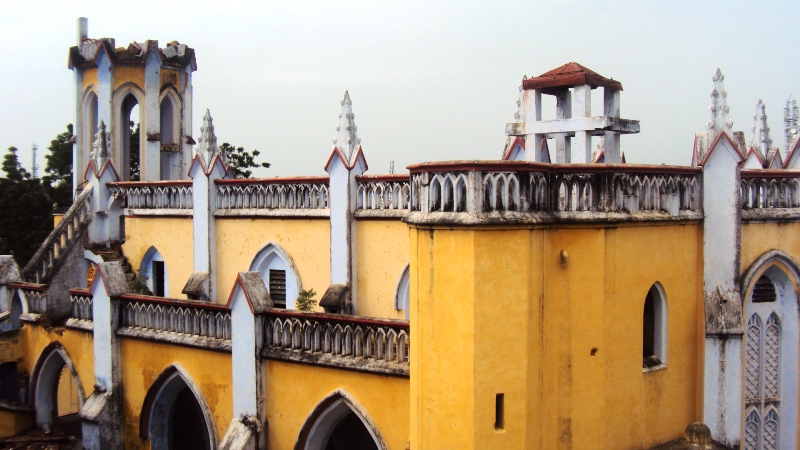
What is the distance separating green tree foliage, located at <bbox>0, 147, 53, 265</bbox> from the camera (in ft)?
86.0

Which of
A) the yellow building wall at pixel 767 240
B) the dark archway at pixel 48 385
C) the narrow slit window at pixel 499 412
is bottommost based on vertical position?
the dark archway at pixel 48 385

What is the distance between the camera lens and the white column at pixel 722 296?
1009cm

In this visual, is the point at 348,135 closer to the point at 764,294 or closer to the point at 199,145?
the point at 199,145

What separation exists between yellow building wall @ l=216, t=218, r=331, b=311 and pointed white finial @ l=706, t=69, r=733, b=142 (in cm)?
730

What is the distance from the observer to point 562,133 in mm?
11164

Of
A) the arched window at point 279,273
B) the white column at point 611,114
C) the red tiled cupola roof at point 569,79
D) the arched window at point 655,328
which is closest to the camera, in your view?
the arched window at point 655,328

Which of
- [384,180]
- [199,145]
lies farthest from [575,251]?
[199,145]

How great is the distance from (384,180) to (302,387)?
4.48 metres

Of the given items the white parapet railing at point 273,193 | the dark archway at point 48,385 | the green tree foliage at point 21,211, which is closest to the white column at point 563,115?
the white parapet railing at point 273,193

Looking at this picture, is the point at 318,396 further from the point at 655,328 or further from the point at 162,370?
the point at 655,328

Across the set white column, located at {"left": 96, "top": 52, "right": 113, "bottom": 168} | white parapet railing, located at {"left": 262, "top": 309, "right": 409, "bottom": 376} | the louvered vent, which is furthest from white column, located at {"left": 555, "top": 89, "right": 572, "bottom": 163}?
white column, located at {"left": 96, "top": 52, "right": 113, "bottom": 168}

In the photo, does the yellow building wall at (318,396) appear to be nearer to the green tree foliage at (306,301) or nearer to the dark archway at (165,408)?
the dark archway at (165,408)

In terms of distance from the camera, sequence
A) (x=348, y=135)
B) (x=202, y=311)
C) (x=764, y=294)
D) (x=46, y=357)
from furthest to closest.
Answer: (x=46, y=357) < (x=348, y=135) < (x=202, y=311) < (x=764, y=294)

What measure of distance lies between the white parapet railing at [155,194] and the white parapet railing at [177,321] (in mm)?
4085
